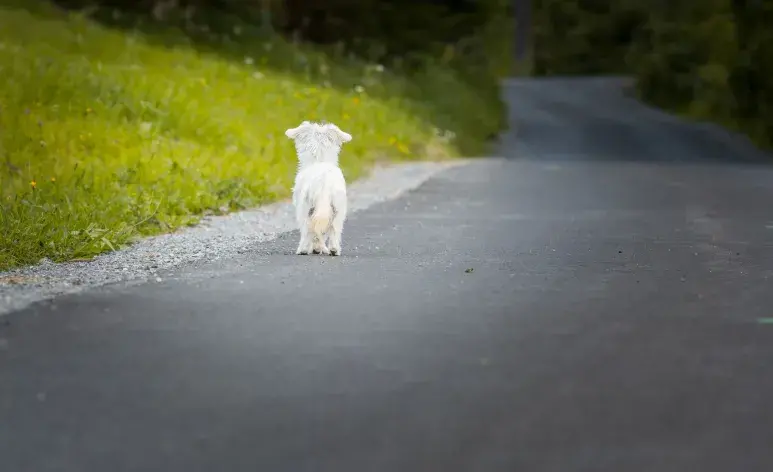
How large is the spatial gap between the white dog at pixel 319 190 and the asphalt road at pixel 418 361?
316mm

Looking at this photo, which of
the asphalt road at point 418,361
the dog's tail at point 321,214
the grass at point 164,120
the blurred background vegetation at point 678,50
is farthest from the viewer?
the blurred background vegetation at point 678,50

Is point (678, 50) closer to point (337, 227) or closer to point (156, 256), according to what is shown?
point (337, 227)

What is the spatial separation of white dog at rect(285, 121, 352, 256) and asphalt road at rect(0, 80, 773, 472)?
32 cm

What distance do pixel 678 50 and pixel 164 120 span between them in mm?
42360

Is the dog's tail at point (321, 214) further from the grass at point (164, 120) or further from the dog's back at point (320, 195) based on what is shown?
the grass at point (164, 120)

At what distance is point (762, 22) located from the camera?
4659cm

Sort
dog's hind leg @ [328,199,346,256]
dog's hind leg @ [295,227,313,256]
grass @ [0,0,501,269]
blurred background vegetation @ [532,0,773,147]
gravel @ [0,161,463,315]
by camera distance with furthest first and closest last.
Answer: blurred background vegetation @ [532,0,773,147]
grass @ [0,0,501,269]
dog's hind leg @ [295,227,313,256]
dog's hind leg @ [328,199,346,256]
gravel @ [0,161,463,315]

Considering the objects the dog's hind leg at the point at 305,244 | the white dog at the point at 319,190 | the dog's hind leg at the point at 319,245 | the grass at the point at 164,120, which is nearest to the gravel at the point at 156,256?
the grass at the point at 164,120

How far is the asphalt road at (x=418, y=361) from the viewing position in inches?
264

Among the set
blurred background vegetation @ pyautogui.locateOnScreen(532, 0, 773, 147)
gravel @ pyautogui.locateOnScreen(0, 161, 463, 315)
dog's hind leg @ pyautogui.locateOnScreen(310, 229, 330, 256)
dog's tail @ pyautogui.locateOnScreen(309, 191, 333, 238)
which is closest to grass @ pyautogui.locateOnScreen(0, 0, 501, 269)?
gravel @ pyautogui.locateOnScreen(0, 161, 463, 315)

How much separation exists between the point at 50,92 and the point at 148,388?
19.1 metres

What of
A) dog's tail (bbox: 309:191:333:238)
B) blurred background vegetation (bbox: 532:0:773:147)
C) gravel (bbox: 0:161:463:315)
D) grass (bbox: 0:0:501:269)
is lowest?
blurred background vegetation (bbox: 532:0:773:147)

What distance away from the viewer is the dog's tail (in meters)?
13.2

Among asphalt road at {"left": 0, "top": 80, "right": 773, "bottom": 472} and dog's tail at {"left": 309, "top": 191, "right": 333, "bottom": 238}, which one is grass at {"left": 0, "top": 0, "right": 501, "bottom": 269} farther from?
asphalt road at {"left": 0, "top": 80, "right": 773, "bottom": 472}
